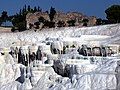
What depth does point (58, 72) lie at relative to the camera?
1043 inches

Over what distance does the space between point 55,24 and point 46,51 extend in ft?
89.3

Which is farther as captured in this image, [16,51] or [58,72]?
[16,51]

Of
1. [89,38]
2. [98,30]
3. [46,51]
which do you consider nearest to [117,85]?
[46,51]

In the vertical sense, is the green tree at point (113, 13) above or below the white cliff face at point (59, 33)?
above

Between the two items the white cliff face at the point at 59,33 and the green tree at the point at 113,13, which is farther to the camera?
the green tree at the point at 113,13

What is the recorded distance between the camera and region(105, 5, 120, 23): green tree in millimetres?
53934

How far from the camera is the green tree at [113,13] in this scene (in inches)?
2123

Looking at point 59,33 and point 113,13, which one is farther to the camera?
point 113,13

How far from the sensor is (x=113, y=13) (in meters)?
54.6

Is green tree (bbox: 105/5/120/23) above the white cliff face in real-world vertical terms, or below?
above

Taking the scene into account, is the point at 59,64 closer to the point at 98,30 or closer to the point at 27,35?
the point at 98,30

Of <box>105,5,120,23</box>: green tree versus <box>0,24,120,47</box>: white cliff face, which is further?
<box>105,5,120,23</box>: green tree

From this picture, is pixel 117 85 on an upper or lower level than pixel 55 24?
lower

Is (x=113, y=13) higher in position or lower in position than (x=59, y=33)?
higher
